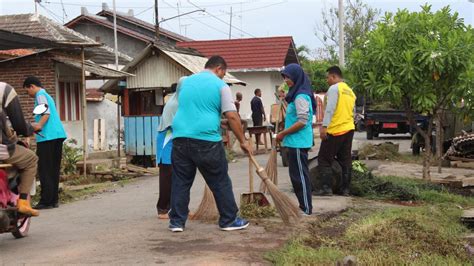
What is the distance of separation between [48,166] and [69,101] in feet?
23.4

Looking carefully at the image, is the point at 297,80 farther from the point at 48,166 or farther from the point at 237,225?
the point at 48,166

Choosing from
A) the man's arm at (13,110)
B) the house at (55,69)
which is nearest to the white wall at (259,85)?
the house at (55,69)


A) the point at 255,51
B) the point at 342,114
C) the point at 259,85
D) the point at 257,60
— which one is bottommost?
the point at 342,114

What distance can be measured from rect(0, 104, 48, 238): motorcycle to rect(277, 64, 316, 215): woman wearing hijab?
3015mm

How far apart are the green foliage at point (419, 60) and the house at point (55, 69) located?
6.13 meters

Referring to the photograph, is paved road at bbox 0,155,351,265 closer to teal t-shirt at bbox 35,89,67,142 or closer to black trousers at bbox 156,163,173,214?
black trousers at bbox 156,163,173,214

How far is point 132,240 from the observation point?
646 centimetres

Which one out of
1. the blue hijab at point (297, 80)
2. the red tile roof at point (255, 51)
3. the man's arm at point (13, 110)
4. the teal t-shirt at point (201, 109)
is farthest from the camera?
the red tile roof at point (255, 51)

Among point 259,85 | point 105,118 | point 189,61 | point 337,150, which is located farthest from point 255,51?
point 337,150

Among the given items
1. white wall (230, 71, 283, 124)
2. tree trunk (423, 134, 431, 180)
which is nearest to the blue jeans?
tree trunk (423, 134, 431, 180)

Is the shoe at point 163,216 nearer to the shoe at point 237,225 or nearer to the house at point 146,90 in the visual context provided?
the shoe at point 237,225

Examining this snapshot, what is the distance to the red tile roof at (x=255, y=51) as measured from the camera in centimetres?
2931

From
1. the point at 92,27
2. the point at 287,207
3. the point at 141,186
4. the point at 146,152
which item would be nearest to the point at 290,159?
the point at 287,207

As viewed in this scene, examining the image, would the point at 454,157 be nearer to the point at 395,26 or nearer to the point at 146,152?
the point at 395,26
